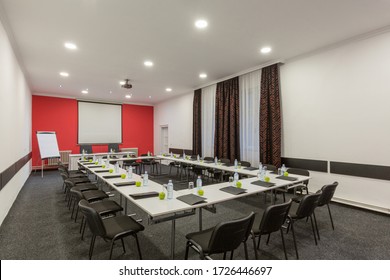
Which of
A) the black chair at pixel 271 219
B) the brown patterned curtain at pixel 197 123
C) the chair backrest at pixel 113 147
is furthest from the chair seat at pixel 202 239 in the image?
the chair backrest at pixel 113 147

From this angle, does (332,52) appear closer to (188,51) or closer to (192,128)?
(188,51)

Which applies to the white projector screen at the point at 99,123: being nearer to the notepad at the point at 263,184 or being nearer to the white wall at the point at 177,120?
the white wall at the point at 177,120

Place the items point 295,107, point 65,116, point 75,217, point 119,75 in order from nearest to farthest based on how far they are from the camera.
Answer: point 75,217 < point 295,107 < point 119,75 < point 65,116

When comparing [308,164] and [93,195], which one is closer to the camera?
[93,195]

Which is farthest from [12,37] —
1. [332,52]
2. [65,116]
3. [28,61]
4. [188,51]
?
[332,52]

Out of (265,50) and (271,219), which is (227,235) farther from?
(265,50)

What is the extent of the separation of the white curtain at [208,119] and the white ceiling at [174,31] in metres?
1.48

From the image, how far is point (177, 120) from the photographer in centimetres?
936

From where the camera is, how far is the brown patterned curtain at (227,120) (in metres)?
6.23

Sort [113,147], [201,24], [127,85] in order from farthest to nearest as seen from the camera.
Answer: [113,147], [127,85], [201,24]

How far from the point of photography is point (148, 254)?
7.97 ft

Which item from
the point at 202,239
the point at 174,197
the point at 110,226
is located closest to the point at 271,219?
the point at 202,239

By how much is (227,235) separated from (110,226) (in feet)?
4.36

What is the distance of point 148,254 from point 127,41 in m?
3.77
